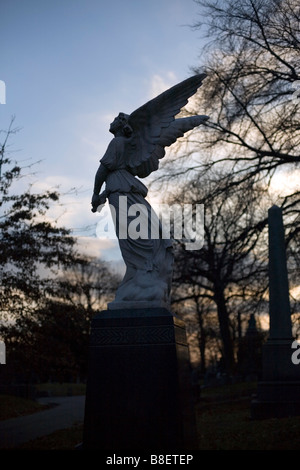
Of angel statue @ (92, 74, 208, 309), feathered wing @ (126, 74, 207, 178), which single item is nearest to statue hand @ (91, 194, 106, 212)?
angel statue @ (92, 74, 208, 309)

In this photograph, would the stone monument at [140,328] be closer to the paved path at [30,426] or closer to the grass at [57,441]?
the grass at [57,441]

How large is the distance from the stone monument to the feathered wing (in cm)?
1

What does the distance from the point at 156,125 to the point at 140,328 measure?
2.92 m

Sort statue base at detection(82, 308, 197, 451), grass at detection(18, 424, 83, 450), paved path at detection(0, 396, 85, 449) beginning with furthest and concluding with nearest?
1. paved path at detection(0, 396, 85, 449)
2. grass at detection(18, 424, 83, 450)
3. statue base at detection(82, 308, 197, 451)

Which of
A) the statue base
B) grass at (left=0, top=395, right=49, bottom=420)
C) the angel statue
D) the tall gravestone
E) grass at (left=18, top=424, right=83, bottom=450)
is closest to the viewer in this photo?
the statue base

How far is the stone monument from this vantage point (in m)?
6.41

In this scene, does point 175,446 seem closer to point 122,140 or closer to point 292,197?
point 122,140

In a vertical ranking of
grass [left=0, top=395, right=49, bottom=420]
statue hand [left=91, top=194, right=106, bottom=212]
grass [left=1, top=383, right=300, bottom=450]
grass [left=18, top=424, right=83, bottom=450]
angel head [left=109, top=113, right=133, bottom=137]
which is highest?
angel head [left=109, top=113, right=133, bottom=137]

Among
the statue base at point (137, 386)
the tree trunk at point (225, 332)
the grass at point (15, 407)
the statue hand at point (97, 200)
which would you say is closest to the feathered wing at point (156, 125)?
the statue hand at point (97, 200)

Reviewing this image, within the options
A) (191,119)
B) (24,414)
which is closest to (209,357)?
(24,414)

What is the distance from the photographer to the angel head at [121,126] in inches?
307

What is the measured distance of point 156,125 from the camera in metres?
7.85

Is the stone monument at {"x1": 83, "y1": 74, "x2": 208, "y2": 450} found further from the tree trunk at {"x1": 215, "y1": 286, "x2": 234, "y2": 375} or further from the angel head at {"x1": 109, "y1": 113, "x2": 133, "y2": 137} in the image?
the tree trunk at {"x1": 215, "y1": 286, "x2": 234, "y2": 375}

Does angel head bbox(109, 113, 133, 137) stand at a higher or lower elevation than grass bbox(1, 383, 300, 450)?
higher
